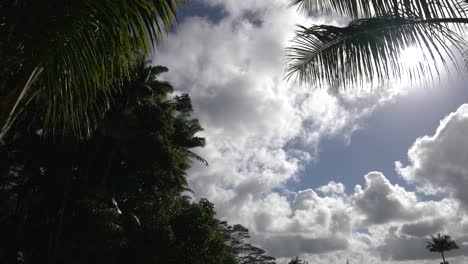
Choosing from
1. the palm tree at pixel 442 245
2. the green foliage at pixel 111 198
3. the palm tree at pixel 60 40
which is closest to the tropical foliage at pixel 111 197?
the green foliage at pixel 111 198

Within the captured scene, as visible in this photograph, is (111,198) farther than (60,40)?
Yes

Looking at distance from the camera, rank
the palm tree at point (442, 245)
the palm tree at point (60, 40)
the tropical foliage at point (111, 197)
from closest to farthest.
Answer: the palm tree at point (60, 40) → the tropical foliage at point (111, 197) → the palm tree at point (442, 245)

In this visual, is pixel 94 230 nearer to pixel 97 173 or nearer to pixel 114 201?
pixel 114 201

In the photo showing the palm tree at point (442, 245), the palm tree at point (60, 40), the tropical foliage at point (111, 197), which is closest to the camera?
the palm tree at point (60, 40)

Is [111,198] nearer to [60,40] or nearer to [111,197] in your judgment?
A: [111,197]

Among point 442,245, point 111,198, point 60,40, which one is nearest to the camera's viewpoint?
point 60,40

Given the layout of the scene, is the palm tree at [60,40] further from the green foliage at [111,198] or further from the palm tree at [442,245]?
the palm tree at [442,245]

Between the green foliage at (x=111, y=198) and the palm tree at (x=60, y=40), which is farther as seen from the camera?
the green foliage at (x=111, y=198)

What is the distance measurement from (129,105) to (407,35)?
16.6 metres

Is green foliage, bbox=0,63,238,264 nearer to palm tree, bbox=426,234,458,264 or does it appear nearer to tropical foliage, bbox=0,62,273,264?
tropical foliage, bbox=0,62,273,264

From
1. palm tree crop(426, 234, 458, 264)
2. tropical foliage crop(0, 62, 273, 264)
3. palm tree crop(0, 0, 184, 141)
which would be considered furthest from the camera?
palm tree crop(426, 234, 458, 264)

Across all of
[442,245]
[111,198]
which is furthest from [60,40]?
[442,245]

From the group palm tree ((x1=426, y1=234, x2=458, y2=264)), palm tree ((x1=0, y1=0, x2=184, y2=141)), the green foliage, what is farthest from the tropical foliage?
palm tree ((x1=426, y1=234, x2=458, y2=264))

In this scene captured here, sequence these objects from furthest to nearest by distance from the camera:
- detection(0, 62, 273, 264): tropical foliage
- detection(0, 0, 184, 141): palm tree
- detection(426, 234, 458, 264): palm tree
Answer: detection(426, 234, 458, 264): palm tree → detection(0, 62, 273, 264): tropical foliage → detection(0, 0, 184, 141): palm tree
